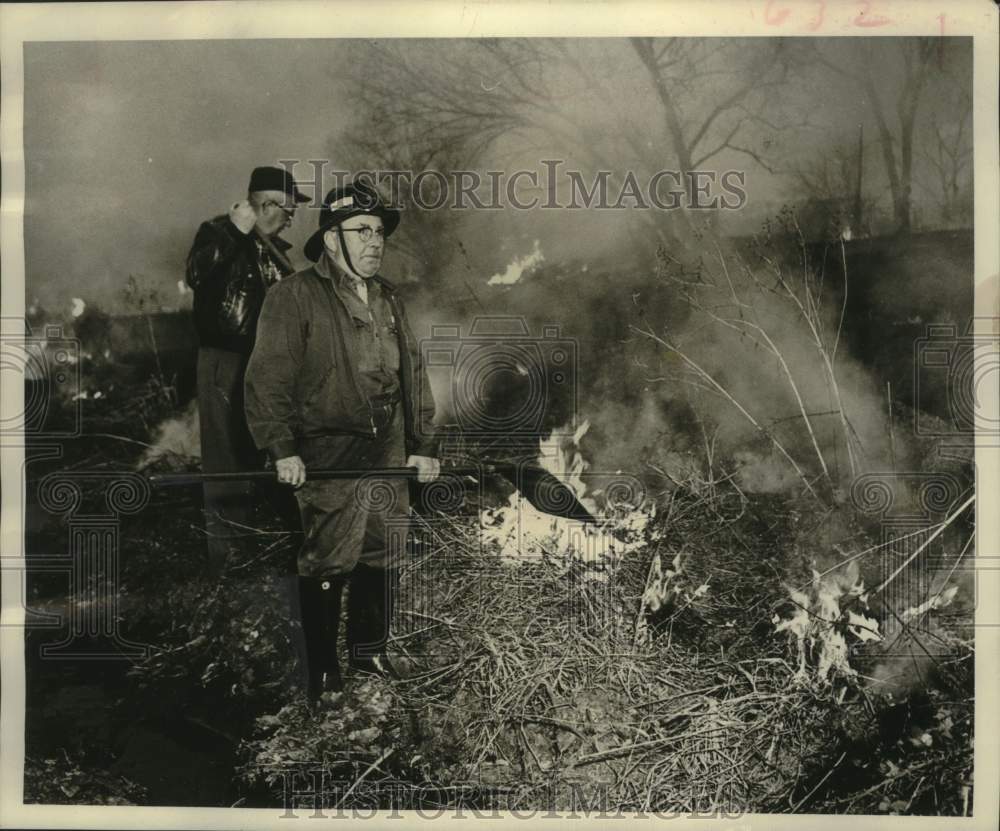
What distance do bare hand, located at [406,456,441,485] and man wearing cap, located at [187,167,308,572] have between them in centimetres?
53

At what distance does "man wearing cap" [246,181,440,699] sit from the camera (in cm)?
296

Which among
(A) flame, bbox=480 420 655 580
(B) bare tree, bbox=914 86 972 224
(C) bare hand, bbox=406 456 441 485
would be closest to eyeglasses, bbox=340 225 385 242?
(C) bare hand, bbox=406 456 441 485

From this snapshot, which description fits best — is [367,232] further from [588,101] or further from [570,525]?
[570,525]

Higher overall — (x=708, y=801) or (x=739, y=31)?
(x=739, y=31)

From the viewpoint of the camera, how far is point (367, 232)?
2.98 m

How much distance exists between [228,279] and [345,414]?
1.93 feet

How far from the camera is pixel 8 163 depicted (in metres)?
3.02

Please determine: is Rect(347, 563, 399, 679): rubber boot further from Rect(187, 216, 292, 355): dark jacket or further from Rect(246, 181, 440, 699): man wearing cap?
Rect(187, 216, 292, 355): dark jacket

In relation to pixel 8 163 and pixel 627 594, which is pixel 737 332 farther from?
pixel 8 163

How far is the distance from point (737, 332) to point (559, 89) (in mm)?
982

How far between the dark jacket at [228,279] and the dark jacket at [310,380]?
0.05 m

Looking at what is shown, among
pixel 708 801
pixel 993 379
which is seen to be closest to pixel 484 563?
pixel 708 801

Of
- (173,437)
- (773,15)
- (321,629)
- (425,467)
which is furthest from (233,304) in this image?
(773,15)

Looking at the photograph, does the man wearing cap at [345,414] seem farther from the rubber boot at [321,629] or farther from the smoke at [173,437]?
the smoke at [173,437]
